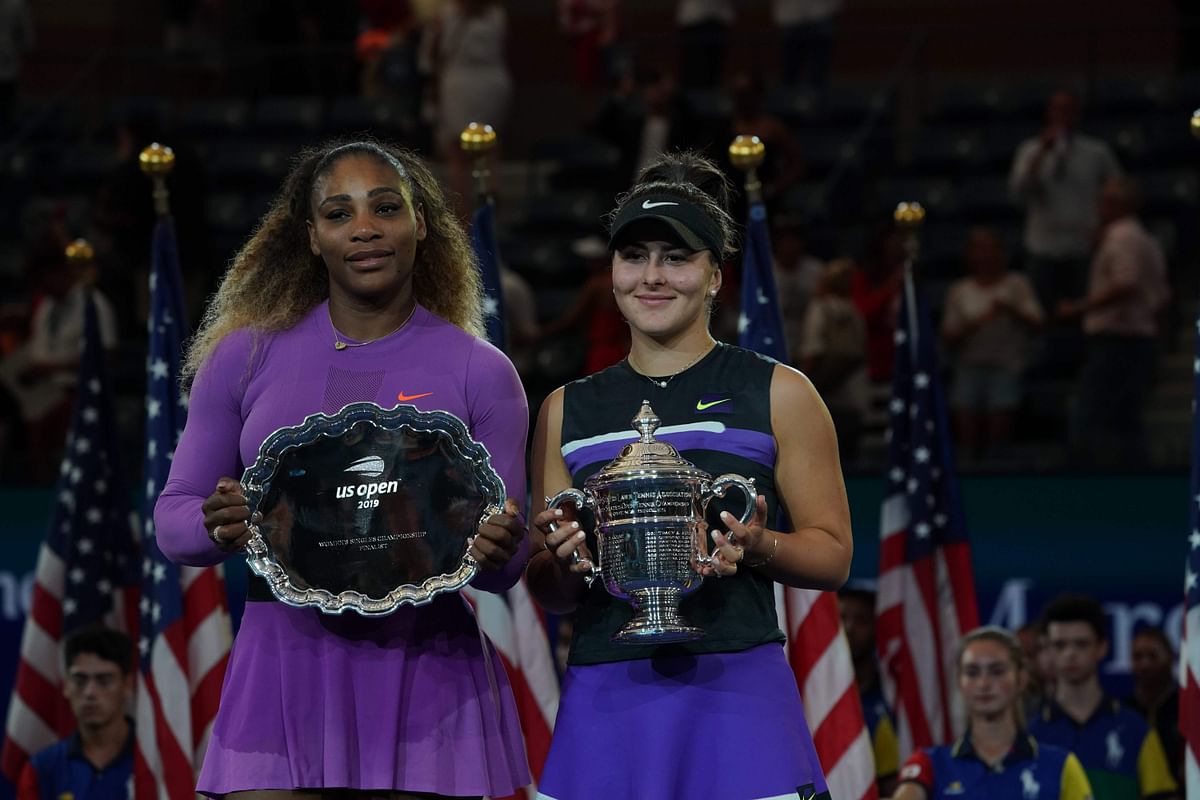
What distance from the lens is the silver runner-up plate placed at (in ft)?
11.6

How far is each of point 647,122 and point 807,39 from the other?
5.84ft

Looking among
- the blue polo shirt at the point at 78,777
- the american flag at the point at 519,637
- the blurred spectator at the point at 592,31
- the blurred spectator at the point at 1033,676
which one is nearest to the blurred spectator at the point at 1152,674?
the blurred spectator at the point at 1033,676

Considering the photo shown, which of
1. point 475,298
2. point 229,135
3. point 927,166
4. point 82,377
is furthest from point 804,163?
point 475,298

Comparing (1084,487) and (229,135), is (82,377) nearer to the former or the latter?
(1084,487)

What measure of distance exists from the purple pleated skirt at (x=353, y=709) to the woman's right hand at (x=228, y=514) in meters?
0.17

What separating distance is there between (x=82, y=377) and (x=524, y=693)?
2.21 m

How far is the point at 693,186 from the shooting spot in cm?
389

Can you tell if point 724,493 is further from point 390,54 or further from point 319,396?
point 390,54

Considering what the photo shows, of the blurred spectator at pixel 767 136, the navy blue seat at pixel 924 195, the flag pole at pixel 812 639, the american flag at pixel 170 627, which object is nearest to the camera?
the flag pole at pixel 812 639

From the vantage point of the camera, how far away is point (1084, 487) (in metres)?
8.52

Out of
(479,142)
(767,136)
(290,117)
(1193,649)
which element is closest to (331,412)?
(479,142)

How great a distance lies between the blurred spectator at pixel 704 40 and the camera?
43.0 ft

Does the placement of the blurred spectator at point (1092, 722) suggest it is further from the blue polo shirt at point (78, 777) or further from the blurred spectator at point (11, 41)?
the blurred spectator at point (11, 41)

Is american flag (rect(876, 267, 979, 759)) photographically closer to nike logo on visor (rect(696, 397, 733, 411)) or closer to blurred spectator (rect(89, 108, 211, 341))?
nike logo on visor (rect(696, 397, 733, 411))
